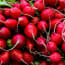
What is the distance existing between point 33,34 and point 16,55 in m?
0.16

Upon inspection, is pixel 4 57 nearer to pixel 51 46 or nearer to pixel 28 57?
pixel 28 57

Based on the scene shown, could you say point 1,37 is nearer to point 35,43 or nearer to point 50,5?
point 35,43

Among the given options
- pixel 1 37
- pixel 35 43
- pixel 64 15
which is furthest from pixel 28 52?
pixel 64 15

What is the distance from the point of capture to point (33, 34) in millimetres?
1031

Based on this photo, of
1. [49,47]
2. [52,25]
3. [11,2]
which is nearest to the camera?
[49,47]

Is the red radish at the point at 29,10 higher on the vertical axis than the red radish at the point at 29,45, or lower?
higher

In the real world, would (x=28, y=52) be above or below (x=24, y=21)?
below

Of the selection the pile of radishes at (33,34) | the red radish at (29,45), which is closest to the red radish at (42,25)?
the pile of radishes at (33,34)

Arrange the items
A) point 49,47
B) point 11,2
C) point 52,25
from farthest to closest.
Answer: point 11,2, point 52,25, point 49,47

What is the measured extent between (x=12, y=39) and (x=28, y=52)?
0.12 meters

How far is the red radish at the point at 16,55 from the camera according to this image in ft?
3.38

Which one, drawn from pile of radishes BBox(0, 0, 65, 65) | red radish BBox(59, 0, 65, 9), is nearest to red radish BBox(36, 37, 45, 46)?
pile of radishes BBox(0, 0, 65, 65)

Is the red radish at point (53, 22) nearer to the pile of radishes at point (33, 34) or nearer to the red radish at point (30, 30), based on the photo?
the pile of radishes at point (33, 34)

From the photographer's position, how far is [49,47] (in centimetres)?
99
